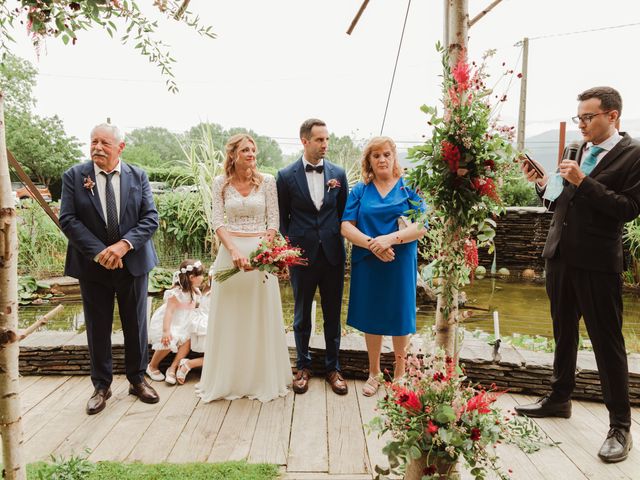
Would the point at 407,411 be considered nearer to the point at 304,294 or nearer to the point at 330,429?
the point at 330,429

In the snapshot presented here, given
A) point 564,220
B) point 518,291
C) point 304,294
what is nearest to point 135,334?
point 304,294

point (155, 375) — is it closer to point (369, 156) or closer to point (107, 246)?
point (107, 246)

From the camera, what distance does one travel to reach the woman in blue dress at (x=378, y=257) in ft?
10.2

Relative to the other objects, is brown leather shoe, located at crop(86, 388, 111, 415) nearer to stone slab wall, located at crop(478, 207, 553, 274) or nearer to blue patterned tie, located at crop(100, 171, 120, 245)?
blue patterned tie, located at crop(100, 171, 120, 245)

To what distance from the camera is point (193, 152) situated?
6691 mm

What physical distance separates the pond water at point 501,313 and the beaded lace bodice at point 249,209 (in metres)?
2.08

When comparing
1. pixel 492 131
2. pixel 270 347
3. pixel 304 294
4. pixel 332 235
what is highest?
pixel 492 131

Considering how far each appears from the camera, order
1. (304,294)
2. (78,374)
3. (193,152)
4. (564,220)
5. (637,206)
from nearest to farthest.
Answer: (637,206), (564,220), (304,294), (78,374), (193,152)

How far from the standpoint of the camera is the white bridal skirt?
126 inches

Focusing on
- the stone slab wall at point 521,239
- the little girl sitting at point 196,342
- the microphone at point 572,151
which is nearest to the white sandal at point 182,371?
the little girl sitting at point 196,342

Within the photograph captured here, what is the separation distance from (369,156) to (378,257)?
695mm

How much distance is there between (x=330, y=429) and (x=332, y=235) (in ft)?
4.10

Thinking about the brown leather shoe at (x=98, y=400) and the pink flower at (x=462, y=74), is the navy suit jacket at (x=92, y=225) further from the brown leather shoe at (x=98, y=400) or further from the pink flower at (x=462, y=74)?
the pink flower at (x=462, y=74)

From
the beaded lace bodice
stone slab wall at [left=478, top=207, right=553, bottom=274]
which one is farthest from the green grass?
stone slab wall at [left=478, top=207, right=553, bottom=274]
